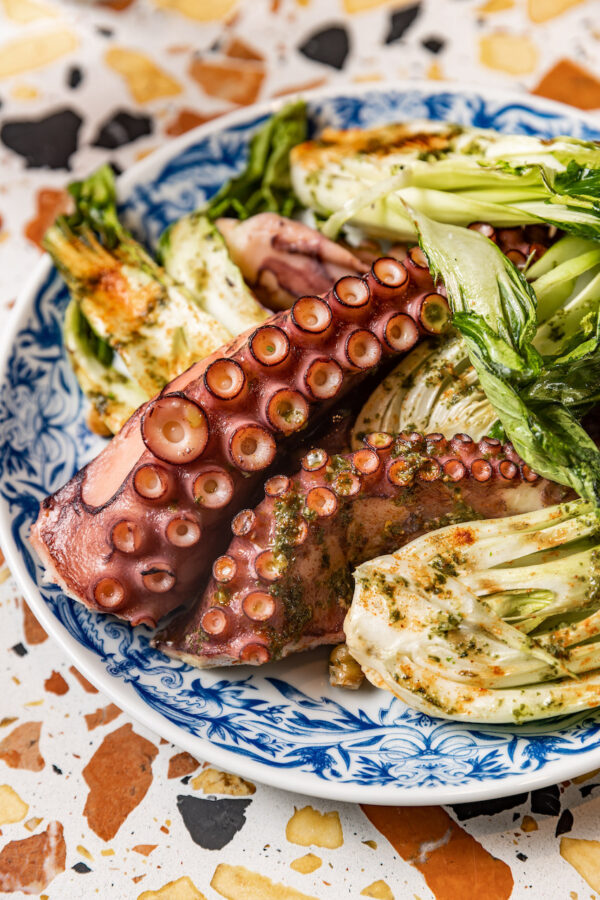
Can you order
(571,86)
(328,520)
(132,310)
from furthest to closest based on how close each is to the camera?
1. (571,86)
2. (132,310)
3. (328,520)

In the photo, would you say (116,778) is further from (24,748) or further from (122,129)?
(122,129)

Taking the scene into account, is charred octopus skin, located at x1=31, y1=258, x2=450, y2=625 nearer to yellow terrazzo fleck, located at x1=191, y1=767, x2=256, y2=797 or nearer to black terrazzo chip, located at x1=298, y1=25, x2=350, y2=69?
yellow terrazzo fleck, located at x1=191, y1=767, x2=256, y2=797

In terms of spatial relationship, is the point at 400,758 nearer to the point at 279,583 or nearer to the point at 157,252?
the point at 279,583

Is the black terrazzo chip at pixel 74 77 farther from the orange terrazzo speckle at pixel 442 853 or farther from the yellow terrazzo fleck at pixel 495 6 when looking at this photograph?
the orange terrazzo speckle at pixel 442 853

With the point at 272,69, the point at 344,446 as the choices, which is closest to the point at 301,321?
the point at 344,446

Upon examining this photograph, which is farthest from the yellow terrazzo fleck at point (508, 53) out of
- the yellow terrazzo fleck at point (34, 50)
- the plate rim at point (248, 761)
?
the plate rim at point (248, 761)

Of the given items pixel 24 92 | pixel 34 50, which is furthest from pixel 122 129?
pixel 34 50

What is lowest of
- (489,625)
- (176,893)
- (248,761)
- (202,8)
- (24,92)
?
(176,893)
